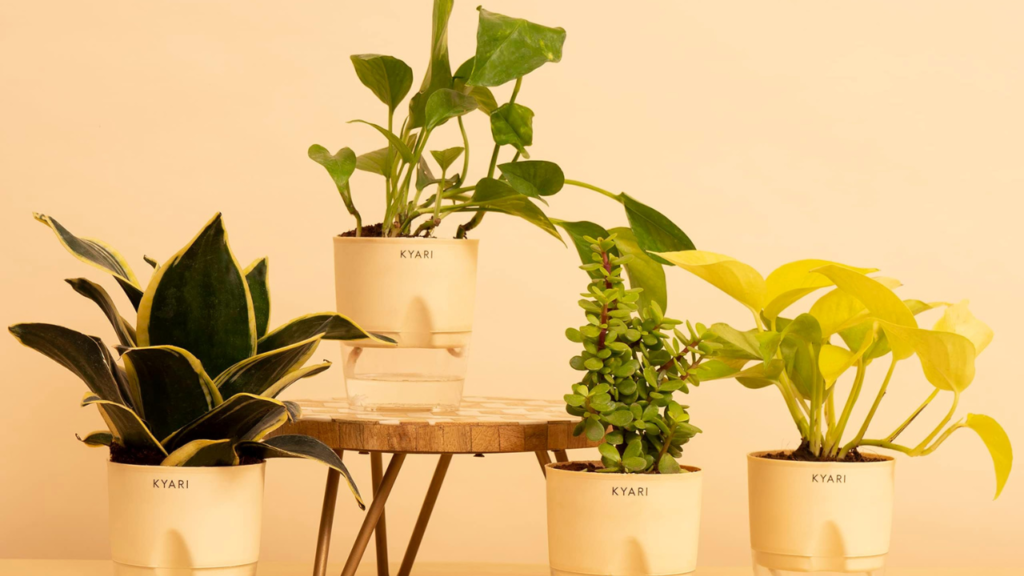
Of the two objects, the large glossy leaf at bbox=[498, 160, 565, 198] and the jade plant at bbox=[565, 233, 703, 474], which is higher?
the large glossy leaf at bbox=[498, 160, 565, 198]

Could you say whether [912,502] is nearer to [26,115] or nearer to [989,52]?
[989,52]

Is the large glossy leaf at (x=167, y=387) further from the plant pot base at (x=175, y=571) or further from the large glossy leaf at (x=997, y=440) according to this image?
the large glossy leaf at (x=997, y=440)

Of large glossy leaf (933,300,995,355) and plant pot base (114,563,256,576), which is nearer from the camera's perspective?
plant pot base (114,563,256,576)

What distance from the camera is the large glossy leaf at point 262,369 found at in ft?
2.42

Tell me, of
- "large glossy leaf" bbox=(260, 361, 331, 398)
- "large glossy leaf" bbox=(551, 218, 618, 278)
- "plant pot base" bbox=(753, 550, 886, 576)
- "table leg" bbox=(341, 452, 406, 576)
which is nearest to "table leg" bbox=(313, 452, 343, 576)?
"table leg" bbox=(341, 452, 406, 576)

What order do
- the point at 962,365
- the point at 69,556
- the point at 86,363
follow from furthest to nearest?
the point at 69,556, the point at 962,365, the point at 86,363

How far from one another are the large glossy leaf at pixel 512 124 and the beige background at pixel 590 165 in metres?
0.70

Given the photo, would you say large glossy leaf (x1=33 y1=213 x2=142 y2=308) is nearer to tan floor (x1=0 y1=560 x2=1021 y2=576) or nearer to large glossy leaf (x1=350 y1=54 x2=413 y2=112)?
large glossy leaf (x1=350 y1=54 x2=413 y2=112)

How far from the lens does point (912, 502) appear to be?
1655 millimetres

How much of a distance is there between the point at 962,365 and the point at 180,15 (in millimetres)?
1351

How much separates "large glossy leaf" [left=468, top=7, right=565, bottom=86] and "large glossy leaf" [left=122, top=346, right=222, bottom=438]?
354 mm

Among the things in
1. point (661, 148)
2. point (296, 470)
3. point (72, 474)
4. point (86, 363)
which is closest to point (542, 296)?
point (661, 148)

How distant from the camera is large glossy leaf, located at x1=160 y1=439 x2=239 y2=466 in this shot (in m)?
0.72

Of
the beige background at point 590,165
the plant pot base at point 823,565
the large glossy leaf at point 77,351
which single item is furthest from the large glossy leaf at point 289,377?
the beige background at point 590,165
